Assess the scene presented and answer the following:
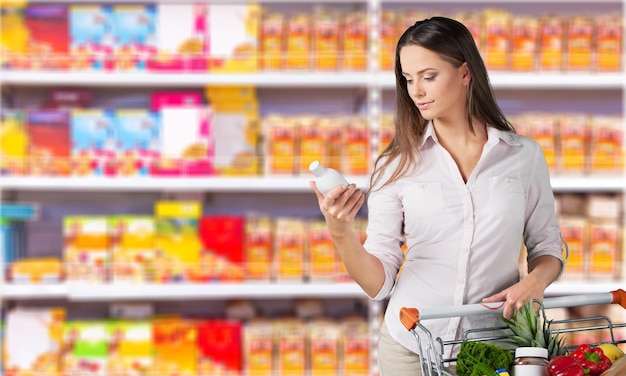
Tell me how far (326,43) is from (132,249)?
116cm

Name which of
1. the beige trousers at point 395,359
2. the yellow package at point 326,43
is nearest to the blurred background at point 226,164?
the yellow package at point 326,43

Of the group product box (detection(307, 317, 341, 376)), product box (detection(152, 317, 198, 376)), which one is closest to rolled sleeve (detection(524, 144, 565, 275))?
product box (detection(307, 317, 341, 376))

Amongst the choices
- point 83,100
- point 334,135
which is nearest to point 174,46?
point 83,100

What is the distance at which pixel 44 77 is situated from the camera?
2.90 metres

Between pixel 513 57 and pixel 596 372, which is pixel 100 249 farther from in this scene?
pixel 596 372

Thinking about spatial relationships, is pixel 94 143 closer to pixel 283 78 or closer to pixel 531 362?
pixel 283 78

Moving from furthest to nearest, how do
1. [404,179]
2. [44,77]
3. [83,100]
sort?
[83,100], [44,77], [404,179]

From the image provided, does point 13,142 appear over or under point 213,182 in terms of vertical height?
over

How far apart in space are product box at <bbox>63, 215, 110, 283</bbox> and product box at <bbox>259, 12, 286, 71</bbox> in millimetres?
933

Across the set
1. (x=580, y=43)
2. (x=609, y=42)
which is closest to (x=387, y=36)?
(x=580, y=43)

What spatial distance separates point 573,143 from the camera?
9.47 ft

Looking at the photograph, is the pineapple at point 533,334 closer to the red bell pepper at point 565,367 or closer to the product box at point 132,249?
the red bell pepper at point 565,367

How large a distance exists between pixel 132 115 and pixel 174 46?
13.2 inches

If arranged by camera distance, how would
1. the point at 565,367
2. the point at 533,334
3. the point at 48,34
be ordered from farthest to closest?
the point at 48,34 → the point at 533,334 → the point at 565,367
